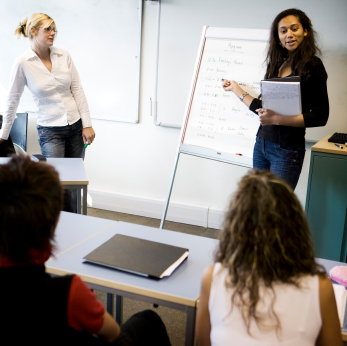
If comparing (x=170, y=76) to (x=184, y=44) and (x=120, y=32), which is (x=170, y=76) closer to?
(x=184, y=44)

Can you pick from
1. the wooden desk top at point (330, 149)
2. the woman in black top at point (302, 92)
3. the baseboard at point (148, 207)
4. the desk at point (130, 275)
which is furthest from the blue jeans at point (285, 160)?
the baseboard at point (148, 207)

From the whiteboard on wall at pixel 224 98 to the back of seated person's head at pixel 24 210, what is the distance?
1920mm

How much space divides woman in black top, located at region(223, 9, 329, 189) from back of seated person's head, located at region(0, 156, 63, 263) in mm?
1488

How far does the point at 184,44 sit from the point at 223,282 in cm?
266

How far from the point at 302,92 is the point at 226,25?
4.33 ft

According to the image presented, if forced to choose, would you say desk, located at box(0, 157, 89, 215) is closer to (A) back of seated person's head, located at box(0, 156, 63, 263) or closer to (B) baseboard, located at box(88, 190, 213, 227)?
(B) baseboard, located at box(88, 190, 213, 227)

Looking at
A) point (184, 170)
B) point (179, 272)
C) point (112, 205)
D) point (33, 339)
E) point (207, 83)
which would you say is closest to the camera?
point (33, 339)

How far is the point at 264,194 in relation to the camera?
90cm

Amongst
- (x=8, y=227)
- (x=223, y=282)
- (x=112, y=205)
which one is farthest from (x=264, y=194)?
(x=112, y=205)

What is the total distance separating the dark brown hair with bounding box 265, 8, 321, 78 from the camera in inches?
77.8

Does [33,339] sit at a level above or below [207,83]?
below

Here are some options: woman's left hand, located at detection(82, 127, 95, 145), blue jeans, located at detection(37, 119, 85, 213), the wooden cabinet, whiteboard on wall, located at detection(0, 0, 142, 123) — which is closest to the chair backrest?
whiteboard on wall, located at detection(0, 0, 142, 123)

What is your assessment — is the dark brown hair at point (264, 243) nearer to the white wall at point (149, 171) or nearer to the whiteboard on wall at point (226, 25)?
the whiteboard on wall at point (226, 25)

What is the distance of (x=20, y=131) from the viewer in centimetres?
351
